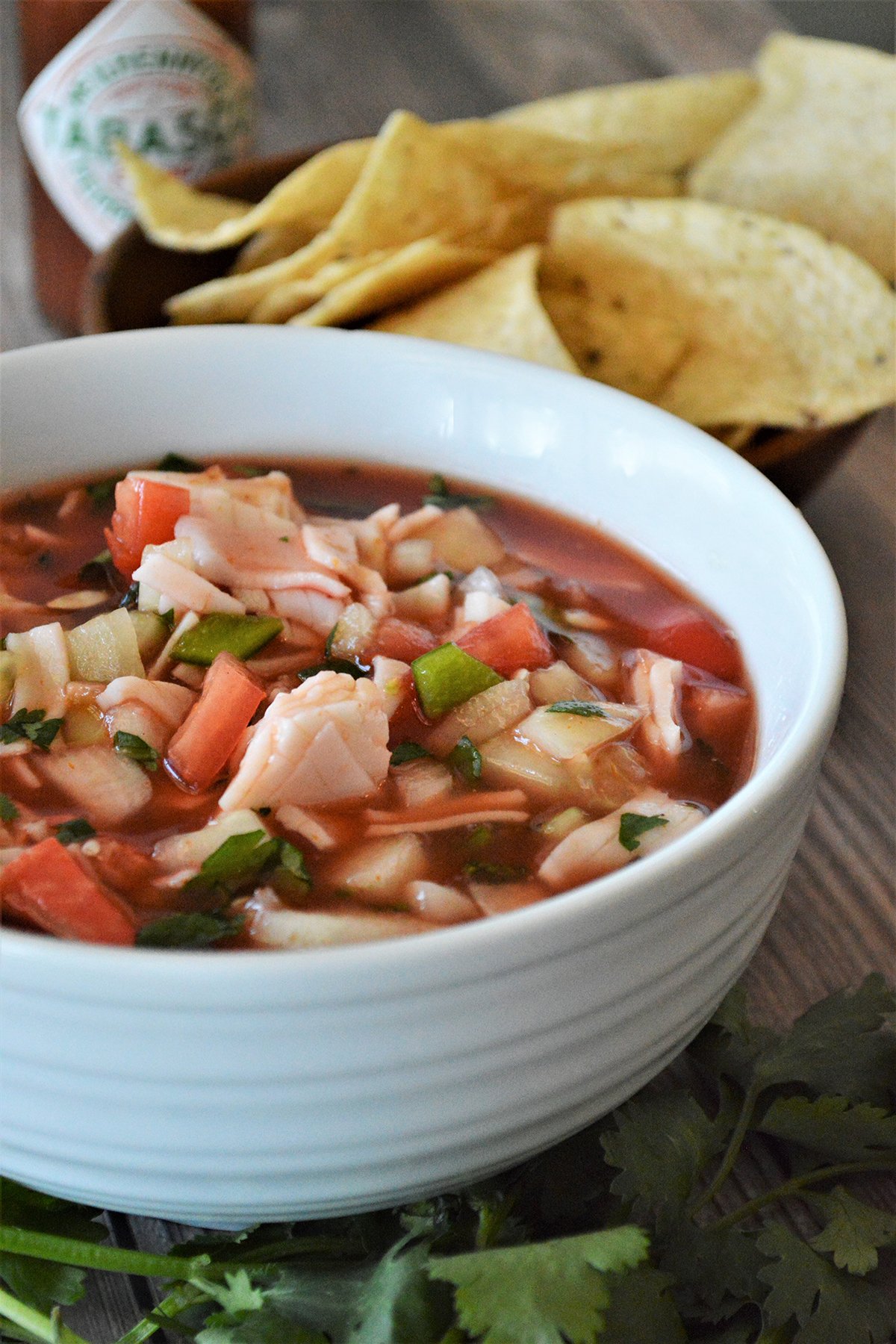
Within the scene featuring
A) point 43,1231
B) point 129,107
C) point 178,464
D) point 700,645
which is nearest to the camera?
point 43,1231

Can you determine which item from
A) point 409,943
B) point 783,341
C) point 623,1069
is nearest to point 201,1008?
point 409,943

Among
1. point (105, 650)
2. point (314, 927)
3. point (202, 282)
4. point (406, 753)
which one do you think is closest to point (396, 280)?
point (202, 282)

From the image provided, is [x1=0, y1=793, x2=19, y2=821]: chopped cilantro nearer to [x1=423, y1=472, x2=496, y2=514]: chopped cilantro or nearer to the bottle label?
[x1=423, y1=472, x2=496, y2=514]: chopped cilantro

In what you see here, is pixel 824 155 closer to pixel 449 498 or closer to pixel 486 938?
pixel 449 498

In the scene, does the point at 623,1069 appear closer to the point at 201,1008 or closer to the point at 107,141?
the point at 201,1008

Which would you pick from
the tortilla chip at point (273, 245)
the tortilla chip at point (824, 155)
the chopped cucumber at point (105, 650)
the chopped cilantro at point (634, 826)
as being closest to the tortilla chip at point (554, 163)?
the tortilla chip at point (824, 155)

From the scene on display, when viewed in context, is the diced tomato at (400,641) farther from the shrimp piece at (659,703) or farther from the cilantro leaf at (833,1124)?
the cilantro leaf at (833,1124)
